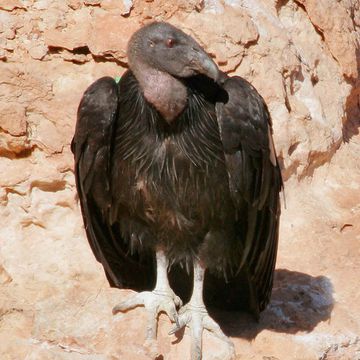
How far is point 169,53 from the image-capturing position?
7.50 meters

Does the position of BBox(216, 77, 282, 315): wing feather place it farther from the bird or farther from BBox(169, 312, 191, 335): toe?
BBox(169, 312, 191, 335): toe

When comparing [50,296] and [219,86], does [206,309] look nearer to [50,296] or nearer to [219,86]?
[50,296]

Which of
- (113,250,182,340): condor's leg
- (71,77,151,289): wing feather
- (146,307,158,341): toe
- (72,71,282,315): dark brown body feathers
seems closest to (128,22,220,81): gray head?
(72,71,282,315): dark brown body feathers

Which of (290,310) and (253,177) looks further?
(290,310)

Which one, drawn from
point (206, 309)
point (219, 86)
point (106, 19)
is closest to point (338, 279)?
point (206, 309)

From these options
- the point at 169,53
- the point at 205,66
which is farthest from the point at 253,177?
the point at 169,53

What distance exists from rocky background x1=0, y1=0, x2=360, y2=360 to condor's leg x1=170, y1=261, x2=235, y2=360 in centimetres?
7

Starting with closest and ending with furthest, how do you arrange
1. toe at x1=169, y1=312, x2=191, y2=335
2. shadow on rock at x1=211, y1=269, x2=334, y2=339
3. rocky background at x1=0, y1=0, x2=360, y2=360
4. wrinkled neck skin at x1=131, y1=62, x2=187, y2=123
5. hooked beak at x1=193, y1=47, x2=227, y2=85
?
hooked beak at x1=193, y1=47, x2=227, y2=85
wrinkled neck skin at x1=131, y1=62, x2=187, y2=123
toe at x1=169, y1=312, x2=191, y2=335
rocky background at x1=0, y1=0, x2=360, y2=360
shadow on rock at x1=211, y1=269, x2=334, y2=339

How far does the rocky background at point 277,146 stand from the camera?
770cm

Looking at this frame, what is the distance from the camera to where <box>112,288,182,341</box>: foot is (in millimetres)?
7445

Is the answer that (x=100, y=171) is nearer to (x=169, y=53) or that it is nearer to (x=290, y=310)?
(x=169, y=53)

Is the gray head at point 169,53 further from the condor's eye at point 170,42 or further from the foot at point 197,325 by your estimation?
the foot at point 197,325

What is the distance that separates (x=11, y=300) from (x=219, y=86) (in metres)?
1.85

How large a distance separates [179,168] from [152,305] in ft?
2.78
